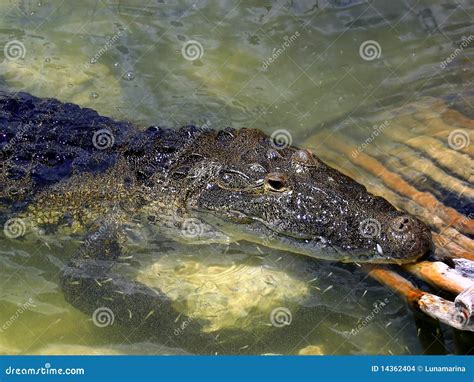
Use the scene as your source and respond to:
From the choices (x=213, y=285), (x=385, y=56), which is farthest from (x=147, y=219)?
(x=385, y=56)

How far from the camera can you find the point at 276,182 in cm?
566

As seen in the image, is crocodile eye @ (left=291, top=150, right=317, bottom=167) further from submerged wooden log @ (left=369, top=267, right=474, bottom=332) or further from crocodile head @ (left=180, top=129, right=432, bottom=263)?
submerged wooden log @ (left=369, top=267, right=474, bottom=332)

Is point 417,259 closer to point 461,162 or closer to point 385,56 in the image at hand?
point 461,162

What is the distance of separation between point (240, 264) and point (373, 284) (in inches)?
54.7
